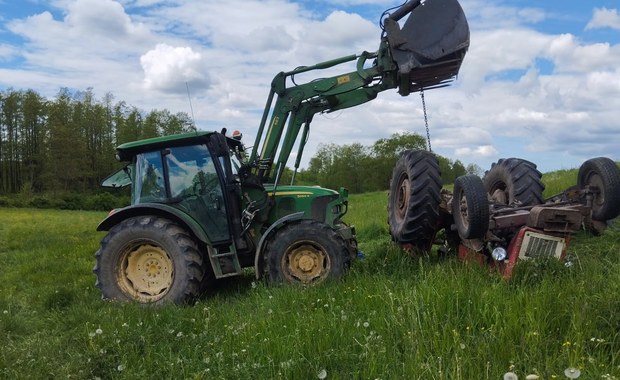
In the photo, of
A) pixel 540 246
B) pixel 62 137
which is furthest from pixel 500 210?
pixel 62 137

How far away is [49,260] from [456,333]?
965 cm

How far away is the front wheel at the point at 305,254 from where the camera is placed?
6.50 metres

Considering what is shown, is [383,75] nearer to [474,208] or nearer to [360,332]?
[474,208]

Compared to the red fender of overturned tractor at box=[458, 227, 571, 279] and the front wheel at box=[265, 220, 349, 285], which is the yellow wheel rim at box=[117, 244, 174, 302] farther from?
the red fender of overturned tractor at box=[458, 227, 571, 279]

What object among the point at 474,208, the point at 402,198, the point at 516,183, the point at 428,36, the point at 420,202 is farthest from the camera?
the point at 402,198

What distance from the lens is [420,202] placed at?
269 inches

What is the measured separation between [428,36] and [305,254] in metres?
3.38

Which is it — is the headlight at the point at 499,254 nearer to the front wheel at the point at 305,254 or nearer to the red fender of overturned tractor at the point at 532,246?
the red fender of overturned tractor at the point at 532,246

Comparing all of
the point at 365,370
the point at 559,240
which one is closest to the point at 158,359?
the point at 365,370

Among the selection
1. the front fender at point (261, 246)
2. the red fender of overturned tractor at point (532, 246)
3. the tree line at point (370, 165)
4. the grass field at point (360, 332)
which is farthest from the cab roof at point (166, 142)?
the tree line at point (370, 165)

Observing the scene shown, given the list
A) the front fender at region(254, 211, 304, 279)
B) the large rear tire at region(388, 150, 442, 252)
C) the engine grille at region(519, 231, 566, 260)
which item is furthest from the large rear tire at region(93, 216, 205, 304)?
the engine grille at region(519, 231, 566, 260)

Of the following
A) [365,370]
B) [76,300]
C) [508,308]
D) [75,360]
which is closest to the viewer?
[365,370]

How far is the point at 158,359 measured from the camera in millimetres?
4336

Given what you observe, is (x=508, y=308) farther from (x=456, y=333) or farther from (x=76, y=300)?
(x=76, y=300)
